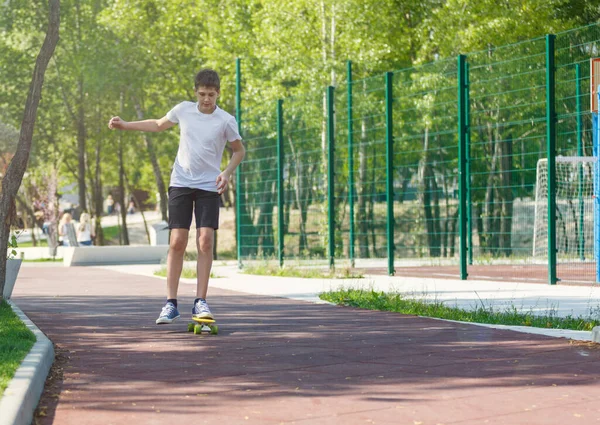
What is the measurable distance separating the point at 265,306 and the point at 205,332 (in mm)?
2921

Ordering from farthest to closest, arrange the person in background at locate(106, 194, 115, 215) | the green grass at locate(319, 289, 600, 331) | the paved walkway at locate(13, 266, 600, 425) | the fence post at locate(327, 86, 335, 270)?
1. the person in background at locate(106, 194, 115, 215)
2. the fence post at locate(327, 86, 335, 270)
3. the green grass at locate(319, 289, 600, 331)
4. the paved walkway at locate(13, 266, 600, 425)

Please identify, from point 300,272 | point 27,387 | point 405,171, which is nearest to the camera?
point 27,387

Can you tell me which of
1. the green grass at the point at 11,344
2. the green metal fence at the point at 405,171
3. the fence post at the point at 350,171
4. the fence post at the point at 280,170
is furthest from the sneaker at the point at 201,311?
the fence post at the point at 280,170

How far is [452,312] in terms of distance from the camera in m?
9.62

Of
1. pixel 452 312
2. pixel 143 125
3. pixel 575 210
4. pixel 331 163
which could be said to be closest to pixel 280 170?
pixel 331 163

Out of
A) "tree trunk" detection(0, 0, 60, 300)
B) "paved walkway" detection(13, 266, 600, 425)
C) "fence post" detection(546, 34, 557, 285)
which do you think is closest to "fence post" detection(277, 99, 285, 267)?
"fence post" detection(546, 34, 557, 285)

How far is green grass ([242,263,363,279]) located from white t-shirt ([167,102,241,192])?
7714 mm

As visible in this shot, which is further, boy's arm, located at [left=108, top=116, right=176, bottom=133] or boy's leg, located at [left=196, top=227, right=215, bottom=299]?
boy's arm, located at [left=108, top=116, right=176, bottom=133]

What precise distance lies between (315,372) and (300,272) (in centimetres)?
1084

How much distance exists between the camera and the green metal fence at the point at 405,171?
696 inches

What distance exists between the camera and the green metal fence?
17688 mm

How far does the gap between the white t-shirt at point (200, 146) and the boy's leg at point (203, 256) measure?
13.2 inches

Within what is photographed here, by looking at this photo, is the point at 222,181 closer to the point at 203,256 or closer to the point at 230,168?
the point at 230,168

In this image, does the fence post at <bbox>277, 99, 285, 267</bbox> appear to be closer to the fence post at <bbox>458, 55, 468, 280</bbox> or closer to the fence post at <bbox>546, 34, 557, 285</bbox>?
the fence post at <bbox>458, 55, 468, 280</bbox>
